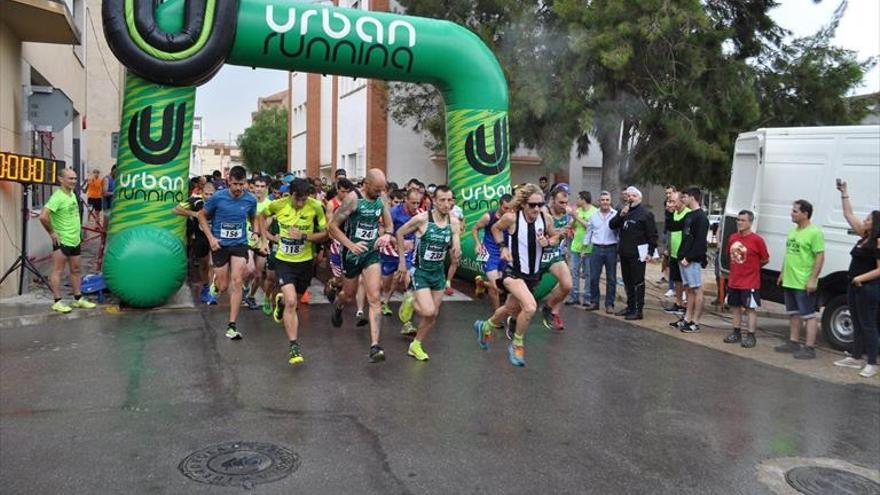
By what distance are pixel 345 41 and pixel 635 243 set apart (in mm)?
4893

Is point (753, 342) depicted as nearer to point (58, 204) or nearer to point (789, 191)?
point (789, 191)

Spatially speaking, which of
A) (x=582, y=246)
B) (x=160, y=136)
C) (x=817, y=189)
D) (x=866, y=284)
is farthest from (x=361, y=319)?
(x=817, y=189)

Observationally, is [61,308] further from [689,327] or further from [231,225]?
[689,327]

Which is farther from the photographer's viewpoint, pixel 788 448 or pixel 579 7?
pixel 579 7

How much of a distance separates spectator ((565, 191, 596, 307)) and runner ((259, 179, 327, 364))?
187 inches

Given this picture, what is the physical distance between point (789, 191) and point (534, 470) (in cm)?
648

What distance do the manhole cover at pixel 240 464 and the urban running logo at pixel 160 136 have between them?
5.63 meters

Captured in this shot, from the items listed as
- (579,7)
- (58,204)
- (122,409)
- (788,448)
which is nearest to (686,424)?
(788,448)

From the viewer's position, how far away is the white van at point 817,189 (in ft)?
27.1

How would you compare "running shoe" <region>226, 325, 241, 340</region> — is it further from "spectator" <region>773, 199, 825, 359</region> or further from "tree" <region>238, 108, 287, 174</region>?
"tree" <region>238, 108, 287, 174</region>

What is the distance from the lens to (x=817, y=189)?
8.77m

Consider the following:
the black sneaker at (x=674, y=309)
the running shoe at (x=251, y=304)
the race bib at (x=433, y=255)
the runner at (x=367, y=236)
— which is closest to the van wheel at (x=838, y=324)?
the black sneaker at (x=674, y=309)

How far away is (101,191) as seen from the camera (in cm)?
1645

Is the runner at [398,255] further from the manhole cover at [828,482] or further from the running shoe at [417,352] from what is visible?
the manhole cover at [828,482]
